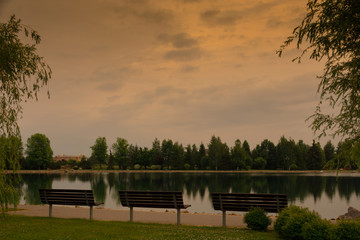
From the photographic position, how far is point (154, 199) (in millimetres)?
11359

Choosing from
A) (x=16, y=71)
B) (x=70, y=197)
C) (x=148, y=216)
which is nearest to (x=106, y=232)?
(x=148, y=216)

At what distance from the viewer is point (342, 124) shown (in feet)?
25.6

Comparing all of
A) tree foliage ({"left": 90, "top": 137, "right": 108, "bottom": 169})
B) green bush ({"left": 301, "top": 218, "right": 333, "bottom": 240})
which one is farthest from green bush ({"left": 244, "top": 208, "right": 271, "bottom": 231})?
tree foliage ({"left": 90, "top": 137, "right": 108, "bottom": 169})

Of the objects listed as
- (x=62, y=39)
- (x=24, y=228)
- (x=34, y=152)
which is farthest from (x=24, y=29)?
(x=34, y=152)

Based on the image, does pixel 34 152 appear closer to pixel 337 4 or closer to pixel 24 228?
pixel 24 228

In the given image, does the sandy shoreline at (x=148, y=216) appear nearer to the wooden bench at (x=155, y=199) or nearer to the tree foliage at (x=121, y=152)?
the wooden bench at (x=155, y=199)

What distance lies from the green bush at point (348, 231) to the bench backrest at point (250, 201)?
2342 mm

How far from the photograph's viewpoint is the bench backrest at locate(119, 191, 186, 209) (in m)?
11.1

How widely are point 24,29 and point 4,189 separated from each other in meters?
5.37

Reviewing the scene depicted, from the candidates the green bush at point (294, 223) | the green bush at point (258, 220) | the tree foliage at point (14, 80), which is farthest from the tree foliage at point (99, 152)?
the green bush at point (294, 223)

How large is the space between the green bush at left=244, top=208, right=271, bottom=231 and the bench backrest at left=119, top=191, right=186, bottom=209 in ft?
8.58

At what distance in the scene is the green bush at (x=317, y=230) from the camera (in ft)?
24.8

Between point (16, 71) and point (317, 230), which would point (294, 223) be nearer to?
point (317, 230)

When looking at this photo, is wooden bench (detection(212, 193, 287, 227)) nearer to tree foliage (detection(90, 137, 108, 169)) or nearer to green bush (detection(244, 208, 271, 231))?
green bush (detection(244, 208, 271, 231))
